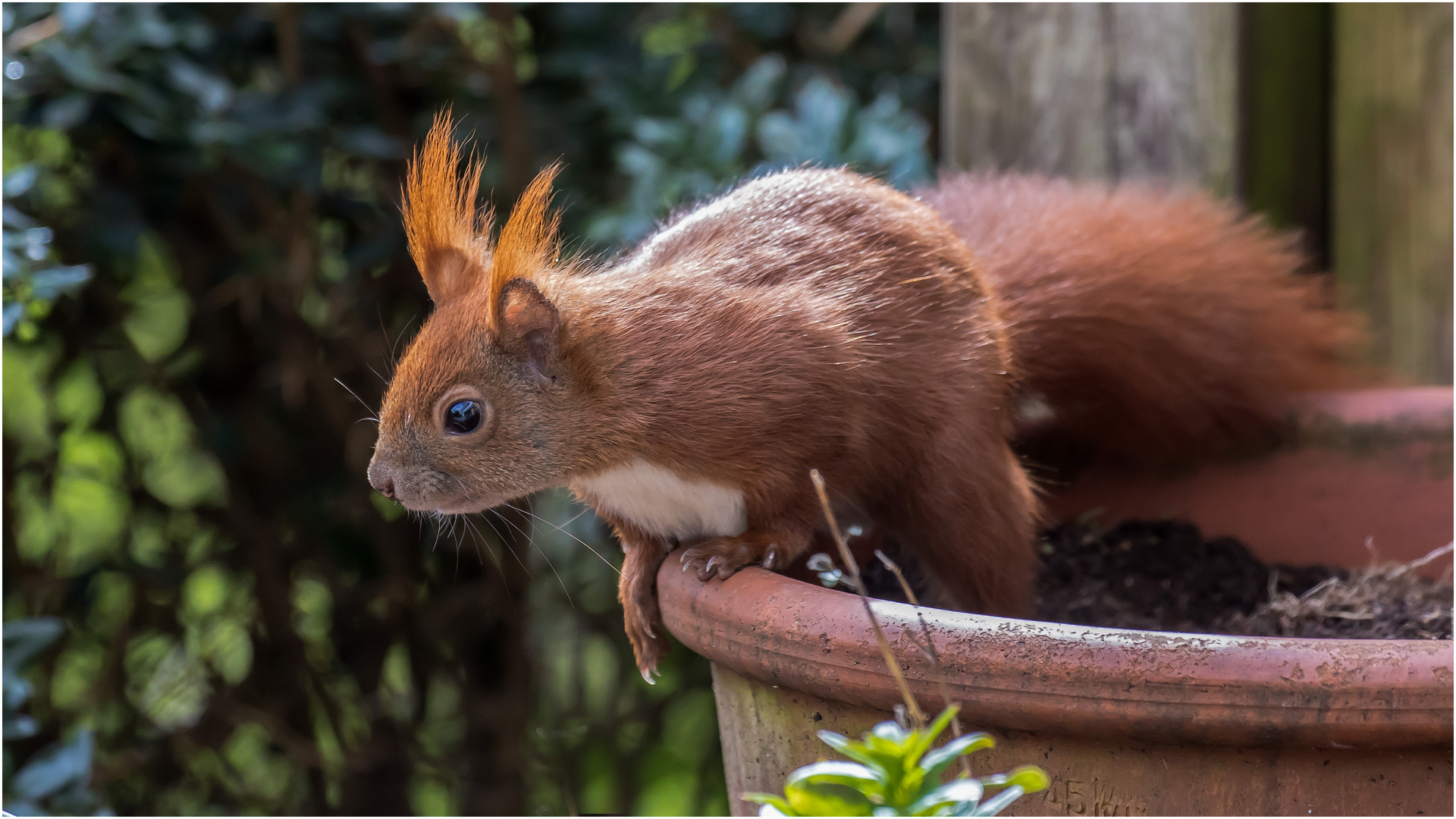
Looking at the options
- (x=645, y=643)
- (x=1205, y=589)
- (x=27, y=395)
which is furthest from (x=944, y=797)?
(x=27, y=395)

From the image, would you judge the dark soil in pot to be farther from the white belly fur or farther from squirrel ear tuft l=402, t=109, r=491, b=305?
squirrel ear tuft l=402, t=109, r=491, b=305

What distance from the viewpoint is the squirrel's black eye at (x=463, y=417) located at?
101 cm

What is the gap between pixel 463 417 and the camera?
101 centimetres

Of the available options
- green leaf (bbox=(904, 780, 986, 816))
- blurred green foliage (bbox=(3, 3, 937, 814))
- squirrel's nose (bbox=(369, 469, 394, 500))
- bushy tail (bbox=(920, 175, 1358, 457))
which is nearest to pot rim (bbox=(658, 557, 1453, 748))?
green leaf (bbox=(904, 780, 986, 816))

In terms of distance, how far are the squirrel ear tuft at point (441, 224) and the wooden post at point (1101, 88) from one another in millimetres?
844

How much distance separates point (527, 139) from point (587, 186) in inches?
4.5

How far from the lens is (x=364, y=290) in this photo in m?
1.99

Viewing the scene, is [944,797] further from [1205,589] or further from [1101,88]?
[1101,88]

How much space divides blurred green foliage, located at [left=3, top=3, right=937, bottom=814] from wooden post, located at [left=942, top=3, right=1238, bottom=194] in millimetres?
127

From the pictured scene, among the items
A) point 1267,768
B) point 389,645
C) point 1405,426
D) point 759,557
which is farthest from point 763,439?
point 389,645

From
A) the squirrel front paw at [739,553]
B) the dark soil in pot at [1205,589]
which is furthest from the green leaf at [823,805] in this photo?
the dark soil in pot at [1205,589]

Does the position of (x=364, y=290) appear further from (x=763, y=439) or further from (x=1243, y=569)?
(x=1243, y=569)

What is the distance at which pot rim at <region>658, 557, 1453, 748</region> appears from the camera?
0.76 meters

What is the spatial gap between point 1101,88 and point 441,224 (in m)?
0.94
